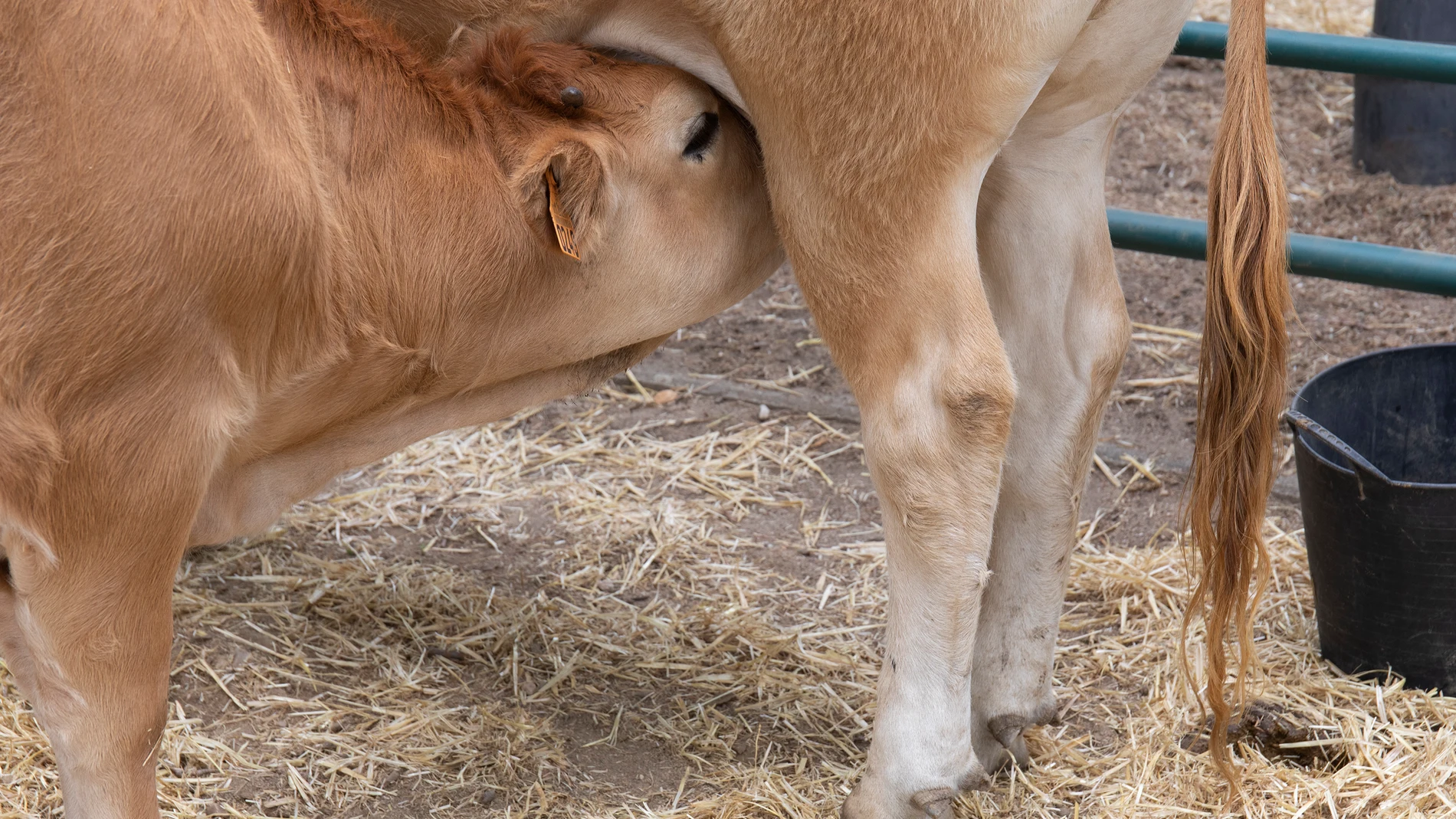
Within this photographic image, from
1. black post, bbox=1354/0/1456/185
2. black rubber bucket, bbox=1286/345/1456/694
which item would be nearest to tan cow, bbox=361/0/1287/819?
black rubber bucket, bbox=1286/345/1456/694

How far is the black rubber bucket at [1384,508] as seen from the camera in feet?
9.80

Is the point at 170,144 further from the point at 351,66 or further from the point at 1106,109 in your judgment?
the point at 1106,109

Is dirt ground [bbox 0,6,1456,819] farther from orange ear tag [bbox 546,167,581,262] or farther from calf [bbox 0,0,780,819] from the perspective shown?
orange ear tag [bbox 546,167,581,262]

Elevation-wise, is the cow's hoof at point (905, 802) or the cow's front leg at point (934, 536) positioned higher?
the cow's front leg at point (934, 536)

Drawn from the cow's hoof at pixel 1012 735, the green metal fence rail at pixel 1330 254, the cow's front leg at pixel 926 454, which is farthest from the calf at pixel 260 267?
the green metal fence rail at pixel 1330 254

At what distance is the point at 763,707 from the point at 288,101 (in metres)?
1.71

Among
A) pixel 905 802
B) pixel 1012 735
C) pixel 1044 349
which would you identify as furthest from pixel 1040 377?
pixel 905 802

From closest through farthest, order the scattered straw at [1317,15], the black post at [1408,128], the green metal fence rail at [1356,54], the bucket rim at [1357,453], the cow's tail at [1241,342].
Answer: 1. the cow's tail at [1241,342]
2. the bucket rim at [1357,453]
3. the green metal fence rail at [1356,54]
4. the black post at [1408,128]
5. the scattered straw at [1317,15]

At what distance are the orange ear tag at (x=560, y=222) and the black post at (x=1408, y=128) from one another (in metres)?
4.43

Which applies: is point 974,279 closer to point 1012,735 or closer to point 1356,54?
point 1012,735

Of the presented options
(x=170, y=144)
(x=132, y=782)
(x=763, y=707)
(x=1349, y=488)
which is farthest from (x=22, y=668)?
(x=1349, y=488)

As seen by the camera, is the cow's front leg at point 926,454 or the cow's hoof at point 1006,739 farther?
the cow's hoof at point 1006,739

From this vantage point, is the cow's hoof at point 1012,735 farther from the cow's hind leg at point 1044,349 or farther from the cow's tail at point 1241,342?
the cow's tail at point 1241,342

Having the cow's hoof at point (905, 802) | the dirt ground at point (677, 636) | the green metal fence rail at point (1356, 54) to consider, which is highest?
the green metal fence rail at point (1356, 54)
